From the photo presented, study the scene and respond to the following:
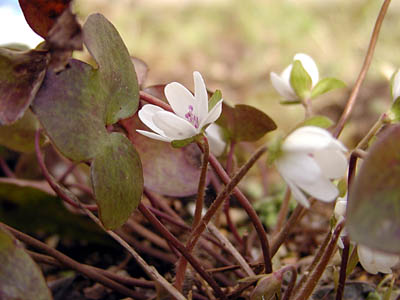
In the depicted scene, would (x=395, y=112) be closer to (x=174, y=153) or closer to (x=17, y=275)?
(x=174, y=153)

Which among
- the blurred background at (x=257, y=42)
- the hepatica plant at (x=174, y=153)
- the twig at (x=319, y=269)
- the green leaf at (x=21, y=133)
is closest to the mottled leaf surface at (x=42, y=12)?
the hepatica plant at (x=174, y=153)

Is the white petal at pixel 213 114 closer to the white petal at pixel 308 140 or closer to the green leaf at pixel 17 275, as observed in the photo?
the white petal at pixel 308 140

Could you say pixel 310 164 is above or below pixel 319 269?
above

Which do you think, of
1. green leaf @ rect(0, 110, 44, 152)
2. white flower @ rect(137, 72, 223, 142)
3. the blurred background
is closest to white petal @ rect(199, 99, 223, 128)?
white flower @ rect(137, 72, 223, 142)

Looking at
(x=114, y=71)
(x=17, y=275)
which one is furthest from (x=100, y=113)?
(x=17, y=275)

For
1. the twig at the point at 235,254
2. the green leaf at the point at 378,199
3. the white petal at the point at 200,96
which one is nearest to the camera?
the green leaf at the point at 378,199

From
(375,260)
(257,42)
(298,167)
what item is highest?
(298,167)

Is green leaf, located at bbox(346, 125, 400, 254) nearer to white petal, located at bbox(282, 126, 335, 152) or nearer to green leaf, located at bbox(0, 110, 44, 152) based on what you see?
white petal, located at bbox(282, 126, 335, 152)
